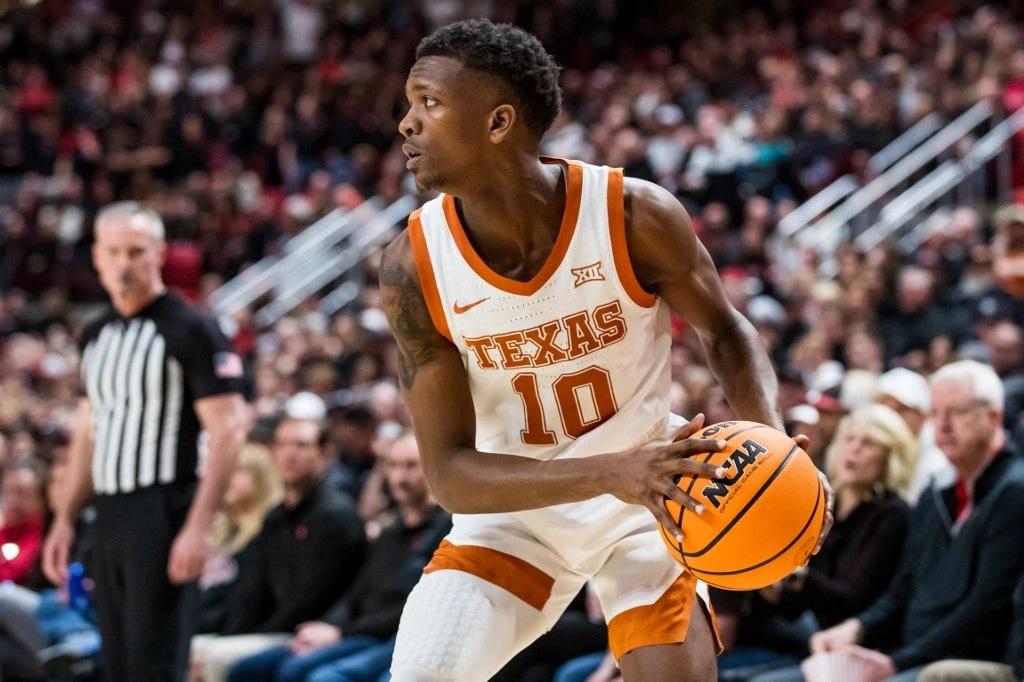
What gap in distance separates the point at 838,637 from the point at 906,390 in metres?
1.81

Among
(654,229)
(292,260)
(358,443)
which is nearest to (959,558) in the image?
(654,229)

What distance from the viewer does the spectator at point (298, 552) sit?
22.2ft

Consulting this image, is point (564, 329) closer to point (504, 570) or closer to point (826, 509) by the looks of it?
point (504, 570)

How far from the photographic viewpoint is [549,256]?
3.32 m

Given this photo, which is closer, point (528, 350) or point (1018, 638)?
point (528, 350)

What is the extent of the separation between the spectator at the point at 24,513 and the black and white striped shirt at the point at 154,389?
266cm

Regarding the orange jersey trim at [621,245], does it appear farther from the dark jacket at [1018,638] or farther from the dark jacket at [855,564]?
the dark jacket at [855,564]

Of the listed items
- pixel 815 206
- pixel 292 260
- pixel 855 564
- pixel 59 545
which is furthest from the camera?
pixel 292 260

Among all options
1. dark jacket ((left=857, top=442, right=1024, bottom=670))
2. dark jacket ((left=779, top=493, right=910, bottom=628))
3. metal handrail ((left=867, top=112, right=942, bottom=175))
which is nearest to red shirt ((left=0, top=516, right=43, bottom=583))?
dark jacket ((left=779, top=493, right=910, bottom=628))

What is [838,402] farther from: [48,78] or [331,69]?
[48,78]

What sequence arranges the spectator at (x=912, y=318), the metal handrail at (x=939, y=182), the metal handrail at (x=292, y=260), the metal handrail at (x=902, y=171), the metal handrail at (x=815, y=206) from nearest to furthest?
the spectator at (x=912, y=318)
the metal handrail at (x=939, y=182)
the metal handrail at (x=902, y=171)
the metal handrail at (x=815, y=206)
the metal handrail at (x=292, y=260)

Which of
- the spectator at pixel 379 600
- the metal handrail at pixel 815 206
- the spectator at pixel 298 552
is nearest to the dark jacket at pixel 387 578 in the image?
the spectator at pixel 379 600

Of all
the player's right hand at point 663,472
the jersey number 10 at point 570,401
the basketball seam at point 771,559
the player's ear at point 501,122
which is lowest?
the basketball seam at point 771,559

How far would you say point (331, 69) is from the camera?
17.8m
